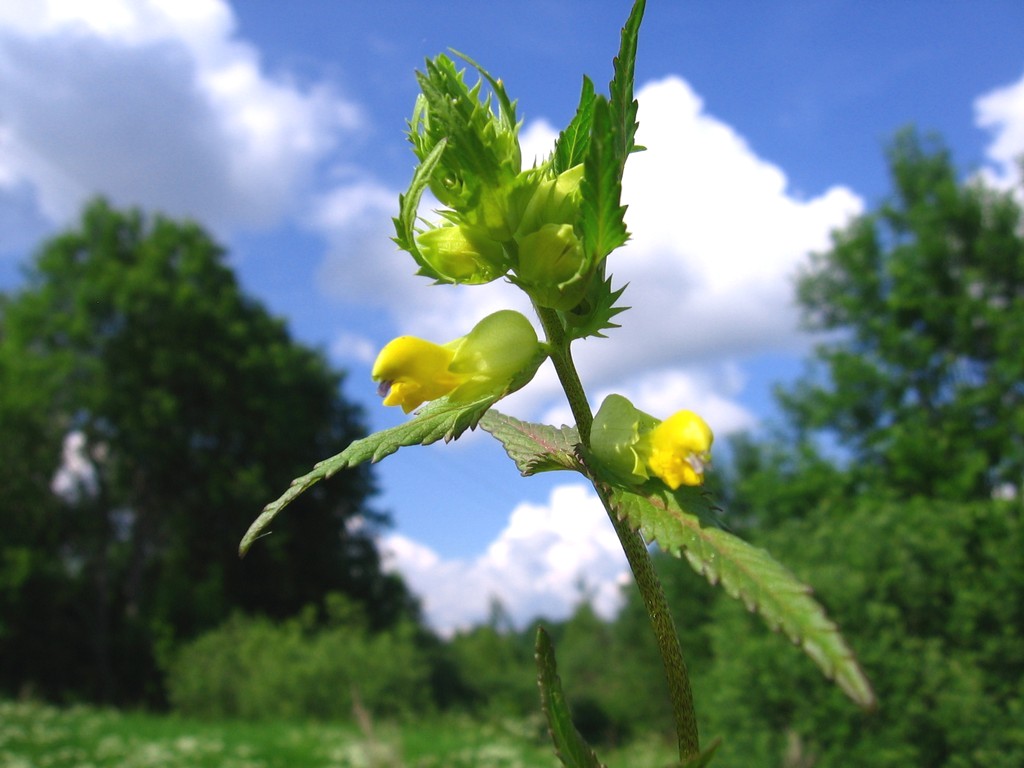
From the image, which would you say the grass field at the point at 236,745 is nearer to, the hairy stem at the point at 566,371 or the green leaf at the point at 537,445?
the green leaf at the point at 537,445

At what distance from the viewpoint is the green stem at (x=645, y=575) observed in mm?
601

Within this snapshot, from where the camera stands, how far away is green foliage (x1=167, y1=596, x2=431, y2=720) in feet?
46.8

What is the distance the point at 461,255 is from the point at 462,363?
4.0 inches

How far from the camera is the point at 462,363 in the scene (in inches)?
29.7

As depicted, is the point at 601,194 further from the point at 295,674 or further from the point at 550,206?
the point at 295,674

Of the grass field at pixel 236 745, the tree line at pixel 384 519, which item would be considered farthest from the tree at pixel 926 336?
the grass field at pixel 236 745

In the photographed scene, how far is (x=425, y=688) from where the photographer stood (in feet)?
50.8

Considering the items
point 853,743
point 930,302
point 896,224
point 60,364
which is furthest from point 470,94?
point 60,364

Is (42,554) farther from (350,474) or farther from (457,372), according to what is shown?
(457,372)

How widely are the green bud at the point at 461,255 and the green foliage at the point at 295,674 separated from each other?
1309 cm

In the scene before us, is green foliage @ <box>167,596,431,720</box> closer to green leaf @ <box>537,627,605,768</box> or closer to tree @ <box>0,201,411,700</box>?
tree @ <box>0,201,411,700</box>

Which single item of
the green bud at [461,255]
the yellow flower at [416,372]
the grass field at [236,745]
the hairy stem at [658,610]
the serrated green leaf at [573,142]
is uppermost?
the serrated green leaf at [573,142]

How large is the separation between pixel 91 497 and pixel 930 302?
69.2 ft

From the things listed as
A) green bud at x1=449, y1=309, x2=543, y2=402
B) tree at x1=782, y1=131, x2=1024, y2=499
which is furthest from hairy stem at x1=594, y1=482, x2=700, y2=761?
tree at x1=782, y1=131, x2=1024, y2=499
